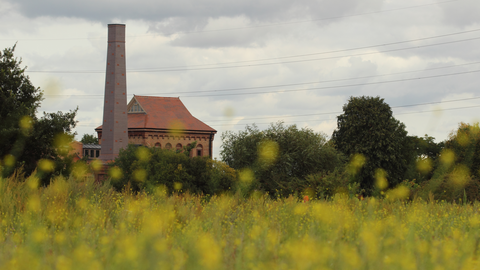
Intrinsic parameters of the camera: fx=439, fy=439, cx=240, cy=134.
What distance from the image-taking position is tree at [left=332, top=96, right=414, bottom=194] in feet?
147

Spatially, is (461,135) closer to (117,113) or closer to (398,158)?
(398,158)

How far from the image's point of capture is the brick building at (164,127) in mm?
57094

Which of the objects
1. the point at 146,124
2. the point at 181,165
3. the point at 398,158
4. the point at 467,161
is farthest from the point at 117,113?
the point at 467,161

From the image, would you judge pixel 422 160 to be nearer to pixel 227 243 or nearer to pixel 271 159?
pixel 271 159

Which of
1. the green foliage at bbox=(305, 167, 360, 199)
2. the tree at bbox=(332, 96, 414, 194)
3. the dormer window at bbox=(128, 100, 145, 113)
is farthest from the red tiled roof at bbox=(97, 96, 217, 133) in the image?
the green foliage at bbox=(305, 167, 360, 199)

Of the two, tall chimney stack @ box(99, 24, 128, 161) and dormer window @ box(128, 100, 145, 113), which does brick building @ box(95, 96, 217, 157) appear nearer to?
dormer window @ box(128, 100, 145, 113)

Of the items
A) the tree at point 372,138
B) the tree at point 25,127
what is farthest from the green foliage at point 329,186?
the tree at point 372,138

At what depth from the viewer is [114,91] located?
1454 inches

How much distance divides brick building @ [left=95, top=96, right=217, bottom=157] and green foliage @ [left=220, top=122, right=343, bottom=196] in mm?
21467

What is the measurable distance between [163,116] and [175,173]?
35.7 m

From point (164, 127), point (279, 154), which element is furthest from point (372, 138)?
point (164, 127)

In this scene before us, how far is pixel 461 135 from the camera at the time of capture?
44000mm

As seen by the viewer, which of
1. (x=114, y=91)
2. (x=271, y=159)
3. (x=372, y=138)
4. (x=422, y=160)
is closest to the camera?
(x=271, y=159)

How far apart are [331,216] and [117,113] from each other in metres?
31.4
